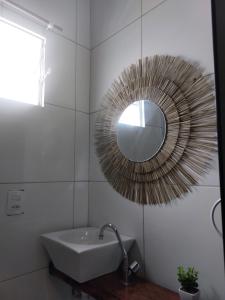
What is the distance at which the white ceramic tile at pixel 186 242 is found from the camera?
0.95 meters

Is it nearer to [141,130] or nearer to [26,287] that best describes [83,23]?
[141,130]

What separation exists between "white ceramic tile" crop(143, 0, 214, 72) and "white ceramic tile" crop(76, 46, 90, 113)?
0.54 m

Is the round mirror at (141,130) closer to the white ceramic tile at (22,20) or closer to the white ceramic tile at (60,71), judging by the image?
the white ceramic tile at (60,71)

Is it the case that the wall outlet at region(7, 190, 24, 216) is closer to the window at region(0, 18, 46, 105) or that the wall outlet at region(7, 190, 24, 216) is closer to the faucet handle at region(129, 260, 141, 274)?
the window at region(0, 18, 46, 105)

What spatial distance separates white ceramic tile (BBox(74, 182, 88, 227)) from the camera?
1570 mm

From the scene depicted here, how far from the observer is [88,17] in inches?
70.6

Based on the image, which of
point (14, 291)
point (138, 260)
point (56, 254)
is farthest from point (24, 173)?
point (138, 260)

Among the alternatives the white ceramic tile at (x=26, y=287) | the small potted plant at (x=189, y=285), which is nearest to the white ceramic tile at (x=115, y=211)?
the small potted plant at (x=189, y=285)

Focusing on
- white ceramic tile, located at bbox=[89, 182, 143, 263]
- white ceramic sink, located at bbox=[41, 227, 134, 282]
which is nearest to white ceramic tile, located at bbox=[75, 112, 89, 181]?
white ceramic tile, located at bbox=[89, 182, 143, 263]

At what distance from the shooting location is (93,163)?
5.35ft

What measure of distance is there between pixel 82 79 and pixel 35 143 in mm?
621

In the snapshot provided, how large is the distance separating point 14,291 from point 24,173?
63cm

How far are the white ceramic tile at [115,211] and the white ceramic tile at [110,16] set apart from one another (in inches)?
41.5

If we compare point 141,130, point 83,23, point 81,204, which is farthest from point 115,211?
point 83,23
